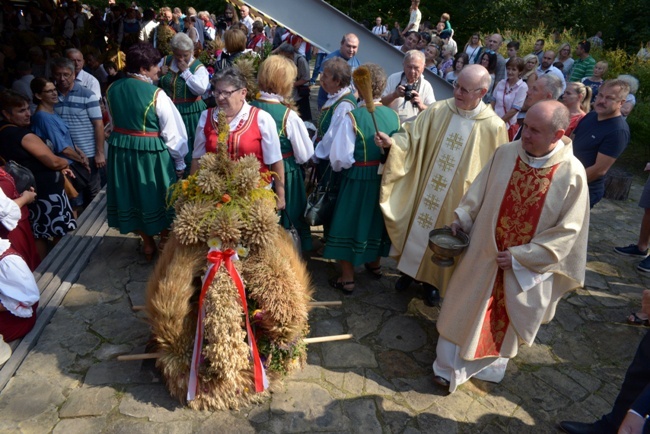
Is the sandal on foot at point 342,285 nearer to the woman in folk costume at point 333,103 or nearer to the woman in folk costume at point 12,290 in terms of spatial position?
the woman in folk costume at point 333,103

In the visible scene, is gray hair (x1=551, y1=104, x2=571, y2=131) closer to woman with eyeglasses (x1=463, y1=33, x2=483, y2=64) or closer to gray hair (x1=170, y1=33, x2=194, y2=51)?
gray hair (x1=170, y1=33, x2=194, y2=51)

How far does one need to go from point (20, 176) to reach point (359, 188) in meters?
2.83

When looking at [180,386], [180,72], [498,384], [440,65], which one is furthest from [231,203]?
[440,65]

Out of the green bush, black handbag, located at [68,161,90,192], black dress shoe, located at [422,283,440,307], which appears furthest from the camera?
the green bush

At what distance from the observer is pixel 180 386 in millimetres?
3088

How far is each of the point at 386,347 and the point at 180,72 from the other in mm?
3967

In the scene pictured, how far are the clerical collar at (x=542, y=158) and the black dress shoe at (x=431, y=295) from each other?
171cm

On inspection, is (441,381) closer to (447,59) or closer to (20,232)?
(20,232)

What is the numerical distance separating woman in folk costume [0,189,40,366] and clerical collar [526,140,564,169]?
11.9ft

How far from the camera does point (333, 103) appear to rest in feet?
13.9

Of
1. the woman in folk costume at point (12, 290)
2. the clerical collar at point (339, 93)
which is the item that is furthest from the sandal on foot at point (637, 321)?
the woman in folk costume at point (12, 290)

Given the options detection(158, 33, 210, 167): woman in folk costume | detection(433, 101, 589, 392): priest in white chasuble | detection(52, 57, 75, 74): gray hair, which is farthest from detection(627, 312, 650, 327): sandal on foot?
detection(52, 57, 75, 74): gray hair

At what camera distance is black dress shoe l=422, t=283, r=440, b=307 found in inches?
173

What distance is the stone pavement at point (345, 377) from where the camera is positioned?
10.1ft
